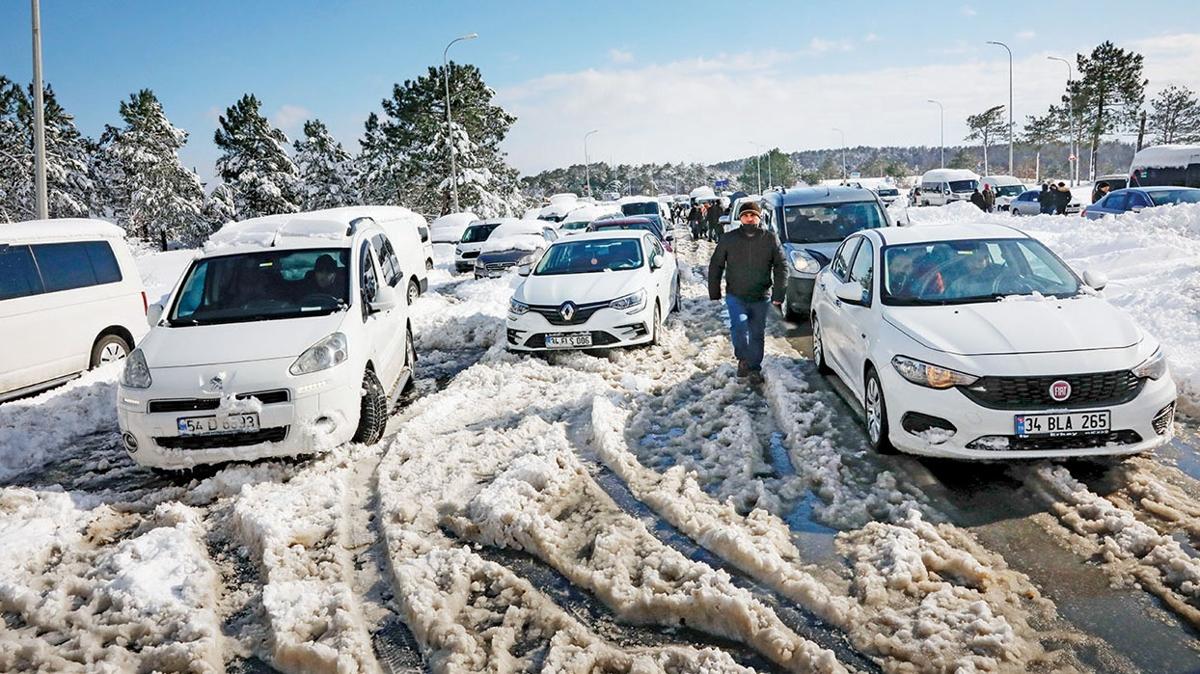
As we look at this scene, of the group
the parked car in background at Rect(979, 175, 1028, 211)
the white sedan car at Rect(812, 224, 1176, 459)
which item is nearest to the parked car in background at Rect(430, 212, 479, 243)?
the parked car in background at Rect(979, 175, 1028, 211)

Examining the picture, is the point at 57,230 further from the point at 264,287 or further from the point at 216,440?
the point at 216,440

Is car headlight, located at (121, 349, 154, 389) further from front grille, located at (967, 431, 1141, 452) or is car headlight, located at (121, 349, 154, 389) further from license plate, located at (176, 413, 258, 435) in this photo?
front grille, located at (967, 431, 1141, 452)

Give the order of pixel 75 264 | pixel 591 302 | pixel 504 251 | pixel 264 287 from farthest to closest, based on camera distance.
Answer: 1. pixel 504 251
2. pixel 591 302
3. pixel 75 264
4. pixel 264 287

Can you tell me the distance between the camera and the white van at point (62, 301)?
845cm

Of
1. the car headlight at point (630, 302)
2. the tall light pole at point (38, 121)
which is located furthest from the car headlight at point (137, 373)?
the tall light pole at point (38, 121)

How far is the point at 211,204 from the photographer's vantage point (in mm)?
52625

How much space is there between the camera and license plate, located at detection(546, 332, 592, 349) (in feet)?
30.9

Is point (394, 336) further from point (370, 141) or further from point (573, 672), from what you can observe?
point (370, 141)

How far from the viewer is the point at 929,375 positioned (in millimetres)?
5109

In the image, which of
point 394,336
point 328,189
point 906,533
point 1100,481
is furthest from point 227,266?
point 328,189

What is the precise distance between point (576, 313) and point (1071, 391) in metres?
5.66

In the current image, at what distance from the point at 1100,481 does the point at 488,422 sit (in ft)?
15.3

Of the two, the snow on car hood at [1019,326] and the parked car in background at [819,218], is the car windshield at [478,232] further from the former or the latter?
the snow on car hood at [1019,326]

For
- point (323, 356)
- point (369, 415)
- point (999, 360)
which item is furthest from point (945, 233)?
point (323, 356)
